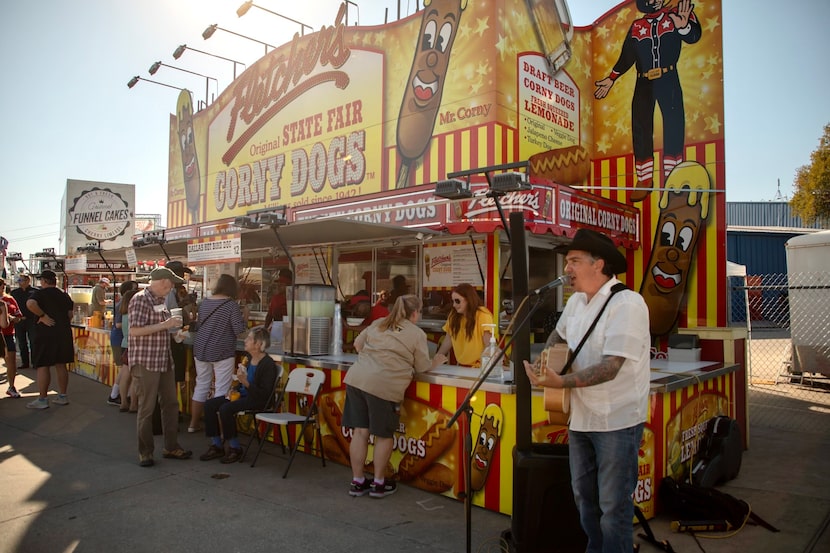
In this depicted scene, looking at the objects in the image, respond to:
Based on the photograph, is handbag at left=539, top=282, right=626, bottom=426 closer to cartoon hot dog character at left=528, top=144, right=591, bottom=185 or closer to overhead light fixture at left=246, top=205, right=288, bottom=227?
overhead light fixture at left=246, top=205, right=288, bottom=227

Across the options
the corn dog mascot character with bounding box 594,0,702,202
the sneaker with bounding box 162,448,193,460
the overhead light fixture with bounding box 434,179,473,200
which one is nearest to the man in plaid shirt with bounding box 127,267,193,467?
the sneaker with bounding box 162,448,193,460

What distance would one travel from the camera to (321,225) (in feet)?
20.1

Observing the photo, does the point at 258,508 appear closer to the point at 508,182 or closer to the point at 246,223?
the point at 508,182

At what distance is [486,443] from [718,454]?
1.97 meters

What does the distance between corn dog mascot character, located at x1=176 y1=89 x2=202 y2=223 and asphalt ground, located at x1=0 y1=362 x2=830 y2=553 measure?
27.8 feet

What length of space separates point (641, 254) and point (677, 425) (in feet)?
12.9

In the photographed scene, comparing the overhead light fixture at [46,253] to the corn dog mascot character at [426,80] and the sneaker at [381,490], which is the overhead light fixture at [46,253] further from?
the sneaker at [381,490]

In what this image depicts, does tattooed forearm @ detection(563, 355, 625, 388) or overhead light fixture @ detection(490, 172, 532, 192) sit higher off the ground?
overhead light fixture @ detection(490, 172, 532, 192)

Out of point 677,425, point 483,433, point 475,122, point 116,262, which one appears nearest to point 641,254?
point 475,122

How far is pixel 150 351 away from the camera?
5.02m

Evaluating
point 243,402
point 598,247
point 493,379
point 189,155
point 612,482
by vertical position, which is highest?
point 189,155

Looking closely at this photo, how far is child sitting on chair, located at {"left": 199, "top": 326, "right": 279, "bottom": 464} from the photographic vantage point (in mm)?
5246

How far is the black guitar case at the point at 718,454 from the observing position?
4508 mm

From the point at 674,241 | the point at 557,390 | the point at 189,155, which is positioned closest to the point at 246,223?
the point at 557,390
